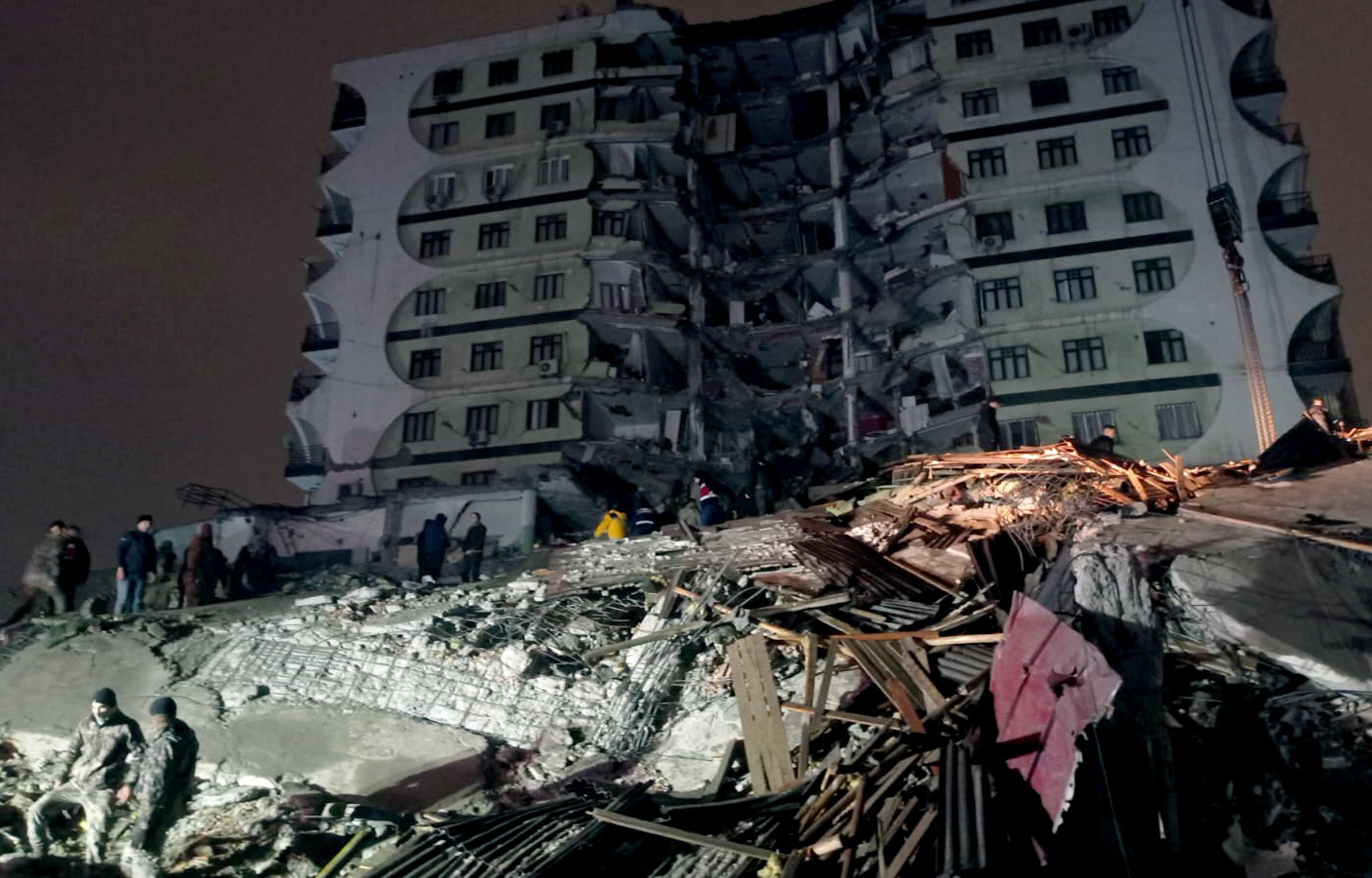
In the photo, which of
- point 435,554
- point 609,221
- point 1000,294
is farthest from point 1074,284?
point 435,554

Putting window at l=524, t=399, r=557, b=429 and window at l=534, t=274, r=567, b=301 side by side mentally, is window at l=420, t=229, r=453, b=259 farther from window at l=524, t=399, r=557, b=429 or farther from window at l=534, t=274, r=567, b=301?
window at l=524, t=399, r=557, b=429

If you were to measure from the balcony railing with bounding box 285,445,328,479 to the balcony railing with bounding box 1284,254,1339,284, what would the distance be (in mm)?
35562

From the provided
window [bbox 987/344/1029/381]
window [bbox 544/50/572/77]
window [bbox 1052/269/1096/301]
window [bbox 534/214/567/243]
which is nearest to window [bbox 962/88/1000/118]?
window [bbox 1052/269/1096/301]

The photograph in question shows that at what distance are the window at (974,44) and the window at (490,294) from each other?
66.0 feet

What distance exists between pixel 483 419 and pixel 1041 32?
84.9ft

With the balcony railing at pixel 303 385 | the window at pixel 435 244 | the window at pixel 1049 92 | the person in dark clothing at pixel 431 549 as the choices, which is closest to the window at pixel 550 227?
the window at pixel 435 244

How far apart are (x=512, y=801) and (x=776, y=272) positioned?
107 feet

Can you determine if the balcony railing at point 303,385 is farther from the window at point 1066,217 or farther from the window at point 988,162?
the window at point 1066,217

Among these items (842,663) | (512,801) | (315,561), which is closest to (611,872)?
(512,801)

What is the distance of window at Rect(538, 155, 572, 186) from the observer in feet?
135

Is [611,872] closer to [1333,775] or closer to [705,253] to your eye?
[1333,775]

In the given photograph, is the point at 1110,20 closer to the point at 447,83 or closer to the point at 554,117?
the point at 554,117

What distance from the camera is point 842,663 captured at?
11.4 m

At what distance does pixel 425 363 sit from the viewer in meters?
39.7
